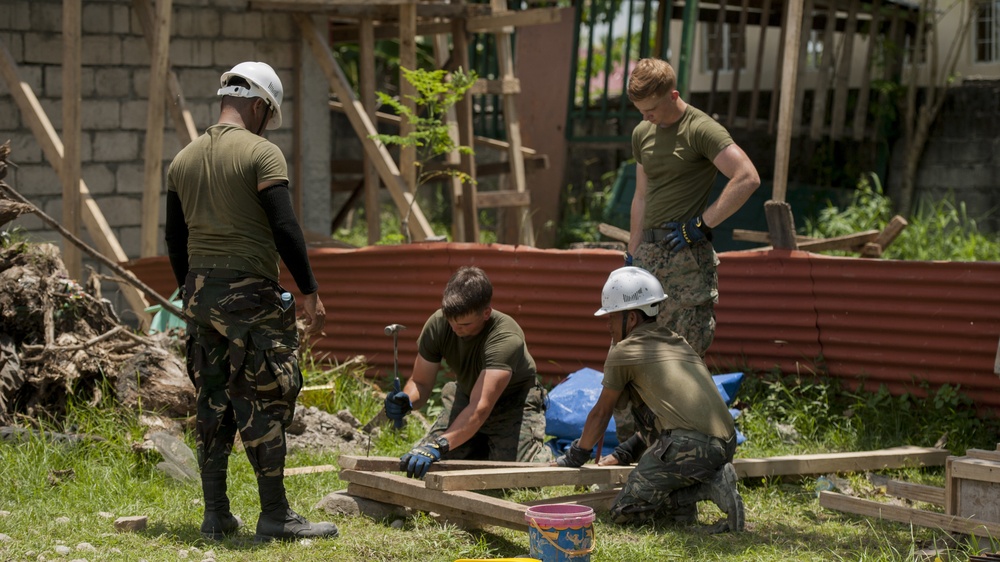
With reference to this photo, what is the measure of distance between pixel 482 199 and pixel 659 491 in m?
6.03

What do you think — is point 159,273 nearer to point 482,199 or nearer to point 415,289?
point 415,289

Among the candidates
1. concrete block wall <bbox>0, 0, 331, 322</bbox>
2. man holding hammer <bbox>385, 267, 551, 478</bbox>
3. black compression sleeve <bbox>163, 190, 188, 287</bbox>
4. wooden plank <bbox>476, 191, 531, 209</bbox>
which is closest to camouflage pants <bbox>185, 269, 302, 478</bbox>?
black compression sleeve <bbox>163, 190, 188, 287</bbox>

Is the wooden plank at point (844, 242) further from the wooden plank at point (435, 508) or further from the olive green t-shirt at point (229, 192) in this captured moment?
the olive green t-shirt at point (229, 192)

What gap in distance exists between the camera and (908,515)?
4.96 m

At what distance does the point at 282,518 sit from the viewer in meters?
4.79

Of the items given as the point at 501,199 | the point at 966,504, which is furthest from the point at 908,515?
the point at 501,199

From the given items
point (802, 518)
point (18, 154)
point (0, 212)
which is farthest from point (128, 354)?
point (802, 518)

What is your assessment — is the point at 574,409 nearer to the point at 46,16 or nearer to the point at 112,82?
the point at 112,82

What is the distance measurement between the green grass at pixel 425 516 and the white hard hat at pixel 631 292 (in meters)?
0.98

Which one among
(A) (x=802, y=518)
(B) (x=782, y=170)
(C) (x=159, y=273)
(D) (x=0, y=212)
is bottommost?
(A) (x=802, y=518)

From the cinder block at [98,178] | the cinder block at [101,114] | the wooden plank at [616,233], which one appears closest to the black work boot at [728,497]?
the wooden plank at [616,233]

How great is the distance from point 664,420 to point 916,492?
125 cm

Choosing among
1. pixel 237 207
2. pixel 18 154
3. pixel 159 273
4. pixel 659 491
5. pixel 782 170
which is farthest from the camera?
pixel 18 154

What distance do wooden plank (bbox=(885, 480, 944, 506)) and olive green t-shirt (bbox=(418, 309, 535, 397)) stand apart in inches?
71.2
